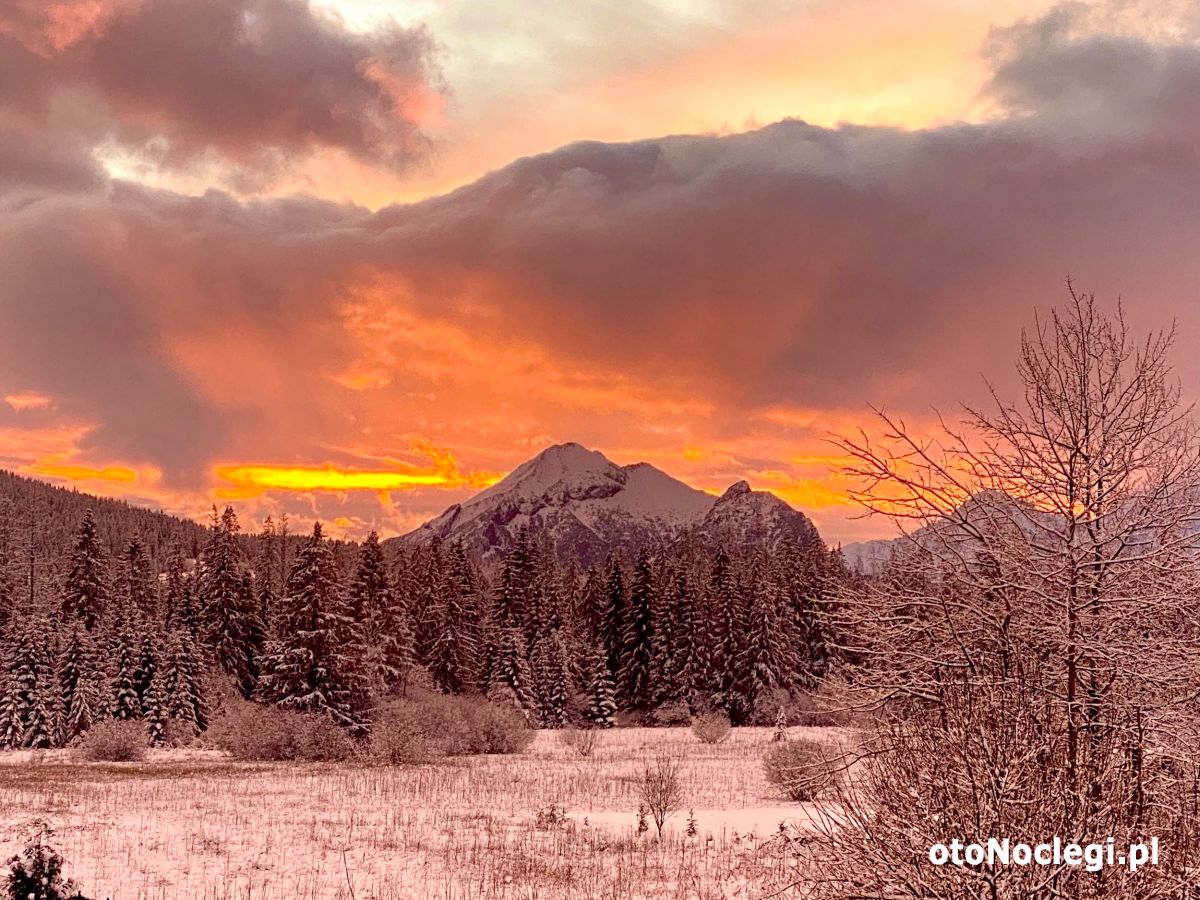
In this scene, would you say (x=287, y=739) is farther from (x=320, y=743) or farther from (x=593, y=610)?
(x=593, y=610)

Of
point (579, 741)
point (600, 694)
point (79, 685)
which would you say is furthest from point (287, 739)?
point (600, 694)

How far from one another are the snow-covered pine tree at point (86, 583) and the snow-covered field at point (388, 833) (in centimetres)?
3814

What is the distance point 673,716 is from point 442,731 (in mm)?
29001

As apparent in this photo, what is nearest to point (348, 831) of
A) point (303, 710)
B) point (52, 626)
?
point (303, 710)

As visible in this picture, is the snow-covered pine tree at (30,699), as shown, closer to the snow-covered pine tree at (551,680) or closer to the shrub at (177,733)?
the shrub at (177,733)

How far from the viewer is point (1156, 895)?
5895 mm

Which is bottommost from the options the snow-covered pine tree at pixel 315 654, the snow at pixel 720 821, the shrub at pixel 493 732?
the shrub at pixel 493 732

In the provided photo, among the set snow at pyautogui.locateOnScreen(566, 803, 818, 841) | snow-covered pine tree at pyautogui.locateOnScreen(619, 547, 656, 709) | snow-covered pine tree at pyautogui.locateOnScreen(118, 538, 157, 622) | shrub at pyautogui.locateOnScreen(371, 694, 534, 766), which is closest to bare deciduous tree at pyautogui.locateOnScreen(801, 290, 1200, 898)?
snow at pyautogui.locateOnScreen(566, 803, 818, 841)

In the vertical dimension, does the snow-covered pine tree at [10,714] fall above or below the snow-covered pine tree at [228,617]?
below

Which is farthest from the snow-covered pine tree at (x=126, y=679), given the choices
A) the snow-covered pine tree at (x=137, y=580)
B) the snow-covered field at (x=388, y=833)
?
the snow-covered field at (x=388, y=833)

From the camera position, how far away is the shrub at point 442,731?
34.3 m

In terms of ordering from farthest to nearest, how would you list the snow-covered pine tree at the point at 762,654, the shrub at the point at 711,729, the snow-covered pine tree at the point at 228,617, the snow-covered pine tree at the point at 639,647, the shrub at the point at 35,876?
1. the snow-covered pine tree at the point at 639,647
2. the snow-covered pine tree at the point at 762,654
3. the snow-covered pine tree at the point at 228,617
4. the shrub at the point at 711,729
5. the shrub at the point at 35,876

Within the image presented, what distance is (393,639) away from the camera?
57.4m

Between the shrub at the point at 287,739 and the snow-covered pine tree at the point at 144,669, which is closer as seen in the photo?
the shrub at the point at 287,739
